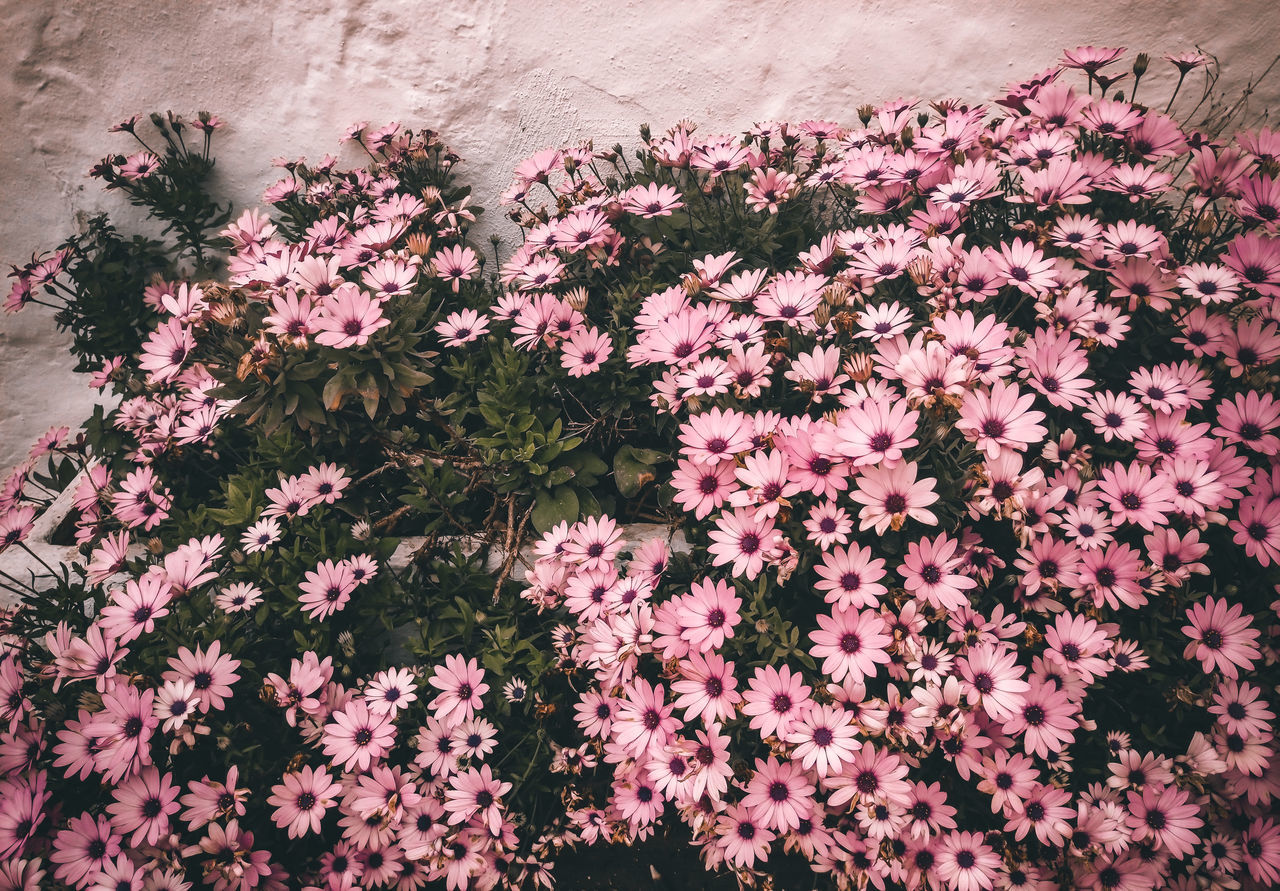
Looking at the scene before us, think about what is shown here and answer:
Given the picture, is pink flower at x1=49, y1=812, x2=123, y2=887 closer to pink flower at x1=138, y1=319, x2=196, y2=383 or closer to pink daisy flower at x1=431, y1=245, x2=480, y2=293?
pink flower at x1=138, y1=319, x2=196, y2=383

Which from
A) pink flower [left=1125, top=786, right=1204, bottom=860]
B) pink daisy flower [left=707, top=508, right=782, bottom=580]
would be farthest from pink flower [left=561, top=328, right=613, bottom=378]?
pink flower [left=1125, top=786, right=1204, bottom=860]

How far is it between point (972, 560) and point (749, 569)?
49 centimetres

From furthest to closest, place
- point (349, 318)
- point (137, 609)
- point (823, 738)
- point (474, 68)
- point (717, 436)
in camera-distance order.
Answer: point (474, 68) → point (349, 318) → point (137, 609) → point (717, 436) → point (823, 738)

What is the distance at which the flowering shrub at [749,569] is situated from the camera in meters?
1.34

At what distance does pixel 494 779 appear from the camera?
5.34 feet

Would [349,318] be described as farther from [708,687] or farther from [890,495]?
[890,495]

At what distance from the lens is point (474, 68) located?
2811mm

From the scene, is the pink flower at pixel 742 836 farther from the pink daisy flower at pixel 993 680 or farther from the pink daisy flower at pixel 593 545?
the pink daisy flower at pixel 593 545

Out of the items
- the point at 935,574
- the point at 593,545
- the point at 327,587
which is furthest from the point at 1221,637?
the point at 327,587

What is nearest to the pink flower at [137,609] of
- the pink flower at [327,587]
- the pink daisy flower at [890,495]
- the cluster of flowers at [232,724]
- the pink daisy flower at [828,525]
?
the cluster of flowers at [232,724]

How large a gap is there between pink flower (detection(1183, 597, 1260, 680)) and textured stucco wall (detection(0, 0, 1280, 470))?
6.43ft

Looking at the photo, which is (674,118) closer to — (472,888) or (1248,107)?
(1248,107)

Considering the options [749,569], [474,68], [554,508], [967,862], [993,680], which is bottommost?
[967,862]

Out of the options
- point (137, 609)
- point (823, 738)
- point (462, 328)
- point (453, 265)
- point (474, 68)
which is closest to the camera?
point (823, 738)
